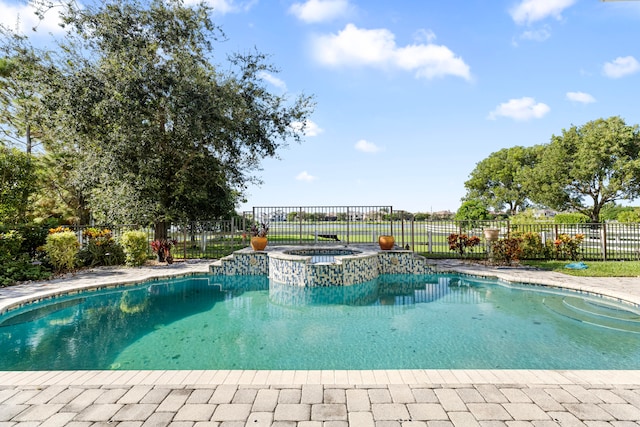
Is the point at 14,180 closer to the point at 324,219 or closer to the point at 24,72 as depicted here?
the point at 24,72

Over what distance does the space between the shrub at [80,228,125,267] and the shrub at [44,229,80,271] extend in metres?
0.87

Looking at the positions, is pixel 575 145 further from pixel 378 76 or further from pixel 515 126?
pixel 378 76

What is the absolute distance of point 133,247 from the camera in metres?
10.4

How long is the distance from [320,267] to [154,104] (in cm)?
837

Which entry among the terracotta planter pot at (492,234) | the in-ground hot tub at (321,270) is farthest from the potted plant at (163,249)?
the terracotta planter pot at (492,234)

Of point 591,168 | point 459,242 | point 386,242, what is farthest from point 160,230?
point 591,168

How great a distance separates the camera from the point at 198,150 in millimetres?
12438

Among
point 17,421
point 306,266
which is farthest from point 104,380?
point 306,266

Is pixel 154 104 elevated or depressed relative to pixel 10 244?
elevated

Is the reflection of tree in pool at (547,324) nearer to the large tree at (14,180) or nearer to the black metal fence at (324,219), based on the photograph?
the black metal fence at (324,219)

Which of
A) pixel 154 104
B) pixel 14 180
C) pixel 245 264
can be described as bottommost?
pixel 245 264

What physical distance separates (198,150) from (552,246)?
13.5 meters

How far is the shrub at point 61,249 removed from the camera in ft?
29.7

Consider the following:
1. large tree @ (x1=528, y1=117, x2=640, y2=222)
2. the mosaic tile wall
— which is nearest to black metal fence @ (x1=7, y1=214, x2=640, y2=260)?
the mosaic tile wall
